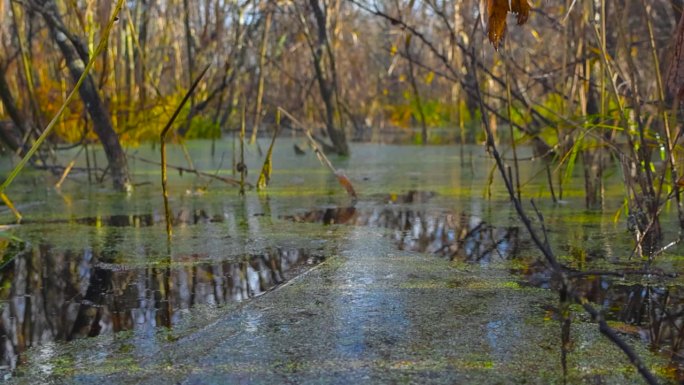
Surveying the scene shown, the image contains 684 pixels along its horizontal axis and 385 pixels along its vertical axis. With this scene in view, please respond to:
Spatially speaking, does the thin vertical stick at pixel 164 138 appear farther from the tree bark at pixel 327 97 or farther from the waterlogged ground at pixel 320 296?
the tree bark at pixel 327 97

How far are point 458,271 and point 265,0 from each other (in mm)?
2819

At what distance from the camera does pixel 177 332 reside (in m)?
1.07

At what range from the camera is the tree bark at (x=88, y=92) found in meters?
2.22

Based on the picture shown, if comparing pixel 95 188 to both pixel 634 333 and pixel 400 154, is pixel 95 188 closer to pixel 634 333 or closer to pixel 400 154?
pixel 400 154

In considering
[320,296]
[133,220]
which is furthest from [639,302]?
[133,220]

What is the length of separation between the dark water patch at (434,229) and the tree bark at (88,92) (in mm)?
761

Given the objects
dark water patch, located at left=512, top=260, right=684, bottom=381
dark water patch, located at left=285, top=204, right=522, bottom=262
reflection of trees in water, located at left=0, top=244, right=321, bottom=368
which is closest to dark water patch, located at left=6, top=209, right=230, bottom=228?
dark water patch, located at left=285, top=204, right=522, bottom=262

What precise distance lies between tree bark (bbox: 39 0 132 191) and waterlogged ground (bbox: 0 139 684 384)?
0.31 metres

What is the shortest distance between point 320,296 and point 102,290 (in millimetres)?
359

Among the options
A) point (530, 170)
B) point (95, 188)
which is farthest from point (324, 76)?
point (95, 188)

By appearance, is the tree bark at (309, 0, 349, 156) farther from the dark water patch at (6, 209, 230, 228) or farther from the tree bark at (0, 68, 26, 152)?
the dark water patch at (6, 209, 230, 228)

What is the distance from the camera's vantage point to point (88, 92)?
2.42m

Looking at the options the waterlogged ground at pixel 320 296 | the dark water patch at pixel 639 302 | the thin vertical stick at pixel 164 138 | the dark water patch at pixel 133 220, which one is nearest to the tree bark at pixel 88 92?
the waterlogged ground at pixel 320 296

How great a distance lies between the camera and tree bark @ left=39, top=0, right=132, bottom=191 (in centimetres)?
222
